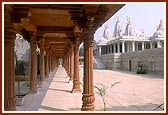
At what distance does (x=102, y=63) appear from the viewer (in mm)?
56219

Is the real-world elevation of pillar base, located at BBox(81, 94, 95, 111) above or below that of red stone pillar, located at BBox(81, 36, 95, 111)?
below

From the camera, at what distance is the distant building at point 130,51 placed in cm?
3259

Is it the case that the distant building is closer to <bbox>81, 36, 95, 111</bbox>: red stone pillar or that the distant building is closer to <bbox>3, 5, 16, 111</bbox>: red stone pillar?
<bbox>81, 36, 95, 111</bbox>: red stone pillar

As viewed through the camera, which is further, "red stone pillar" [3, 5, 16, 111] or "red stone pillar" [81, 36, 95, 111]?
"red stone pillar" [81, 36, 95, 111]

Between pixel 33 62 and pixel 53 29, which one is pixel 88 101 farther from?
pixel 53 29

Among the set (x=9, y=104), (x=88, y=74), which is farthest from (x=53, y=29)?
(x=9, y=104)

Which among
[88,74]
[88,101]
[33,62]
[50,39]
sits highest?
[50,39]

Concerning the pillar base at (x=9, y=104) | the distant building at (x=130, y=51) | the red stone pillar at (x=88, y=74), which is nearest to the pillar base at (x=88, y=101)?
the red stone pillar at (x=88, y=74)

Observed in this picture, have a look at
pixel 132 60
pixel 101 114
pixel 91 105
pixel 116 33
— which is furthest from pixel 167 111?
pixel 116 33

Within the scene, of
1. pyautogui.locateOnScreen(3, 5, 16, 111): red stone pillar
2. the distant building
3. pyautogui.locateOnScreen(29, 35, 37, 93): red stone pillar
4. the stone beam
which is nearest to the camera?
pyautogui.locateOnScreen(3, 5, 16, 111): red stone pillar

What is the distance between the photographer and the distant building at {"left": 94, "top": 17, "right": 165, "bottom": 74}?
32.6 m

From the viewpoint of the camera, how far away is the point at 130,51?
45.9m

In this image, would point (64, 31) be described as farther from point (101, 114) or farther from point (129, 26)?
point (129, 26)

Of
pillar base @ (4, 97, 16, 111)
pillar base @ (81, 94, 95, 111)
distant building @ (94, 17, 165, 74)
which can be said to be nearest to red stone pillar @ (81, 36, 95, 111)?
pillar base @ (81, 94, 95, 111)
